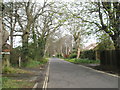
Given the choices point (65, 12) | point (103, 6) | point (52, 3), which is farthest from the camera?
point (52, 3)

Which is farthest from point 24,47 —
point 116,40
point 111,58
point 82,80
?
point 82,80

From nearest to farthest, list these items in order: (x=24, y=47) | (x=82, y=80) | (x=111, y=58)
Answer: (x=82, y=80) → (x=111, y=58) → (x=24, y=47)

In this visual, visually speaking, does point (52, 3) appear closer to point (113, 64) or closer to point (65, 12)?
point (65, 12)

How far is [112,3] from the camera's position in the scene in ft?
54.0

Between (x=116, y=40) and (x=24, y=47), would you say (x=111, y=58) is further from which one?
(x=24, y=47)

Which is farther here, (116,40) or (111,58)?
(111,58)

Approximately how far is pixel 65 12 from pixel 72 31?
21702 mm

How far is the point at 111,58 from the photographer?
19781 mm

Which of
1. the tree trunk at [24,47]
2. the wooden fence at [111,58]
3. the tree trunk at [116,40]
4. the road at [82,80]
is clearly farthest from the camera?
the tree trunk at [24,47]

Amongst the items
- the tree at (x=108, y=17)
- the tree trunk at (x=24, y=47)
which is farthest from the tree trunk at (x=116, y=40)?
the tree trunk at (x=24, y=47)

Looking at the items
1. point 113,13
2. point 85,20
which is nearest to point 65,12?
point 85,20

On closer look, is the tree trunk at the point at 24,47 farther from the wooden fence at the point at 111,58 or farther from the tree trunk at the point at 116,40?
the tree trunk at the point at 116,40

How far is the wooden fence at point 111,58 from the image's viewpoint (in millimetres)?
17856

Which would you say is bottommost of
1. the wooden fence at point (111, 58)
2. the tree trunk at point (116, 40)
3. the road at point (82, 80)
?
the road at point (82, 80)
